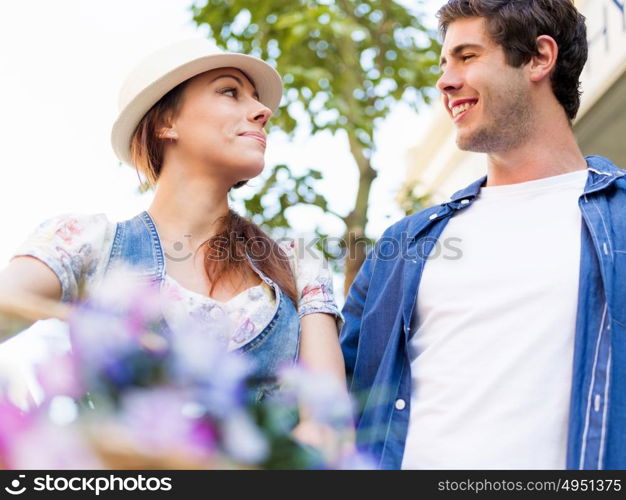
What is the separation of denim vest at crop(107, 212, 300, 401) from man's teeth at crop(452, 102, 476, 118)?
43.5 inches

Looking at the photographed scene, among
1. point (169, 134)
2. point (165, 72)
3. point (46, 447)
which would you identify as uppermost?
point (165, 72)

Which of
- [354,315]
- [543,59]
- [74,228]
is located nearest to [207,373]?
[74,228]

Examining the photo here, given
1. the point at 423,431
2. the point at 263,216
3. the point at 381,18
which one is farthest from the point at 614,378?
the point at 381,18

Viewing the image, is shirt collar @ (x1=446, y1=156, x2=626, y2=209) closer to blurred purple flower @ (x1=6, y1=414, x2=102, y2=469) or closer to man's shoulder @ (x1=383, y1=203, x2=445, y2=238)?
man's shoulder @ (x1=383, y1=203, x2=445, y2=238)

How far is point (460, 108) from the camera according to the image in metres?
2.89

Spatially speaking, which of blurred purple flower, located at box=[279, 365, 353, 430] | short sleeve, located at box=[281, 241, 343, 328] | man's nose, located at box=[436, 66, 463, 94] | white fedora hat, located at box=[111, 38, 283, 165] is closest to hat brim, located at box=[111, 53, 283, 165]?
white fedora hat, located at box=[111, 38, 283, 165]

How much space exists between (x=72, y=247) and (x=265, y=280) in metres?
0.52

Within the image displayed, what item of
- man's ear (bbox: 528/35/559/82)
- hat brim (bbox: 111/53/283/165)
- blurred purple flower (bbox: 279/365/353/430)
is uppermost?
man's ear (bbox: 528/35/559/82)

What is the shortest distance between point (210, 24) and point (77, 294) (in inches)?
192

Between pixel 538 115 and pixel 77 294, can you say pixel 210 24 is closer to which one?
pixel 538 115

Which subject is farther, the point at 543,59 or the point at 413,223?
the point at 543,59

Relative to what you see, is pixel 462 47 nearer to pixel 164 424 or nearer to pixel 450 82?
pixel 450 82

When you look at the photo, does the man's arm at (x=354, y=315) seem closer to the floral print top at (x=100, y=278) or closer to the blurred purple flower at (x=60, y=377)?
the floral print top at (x=100, y=278)

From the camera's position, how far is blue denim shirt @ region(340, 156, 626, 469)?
2.05 meters
